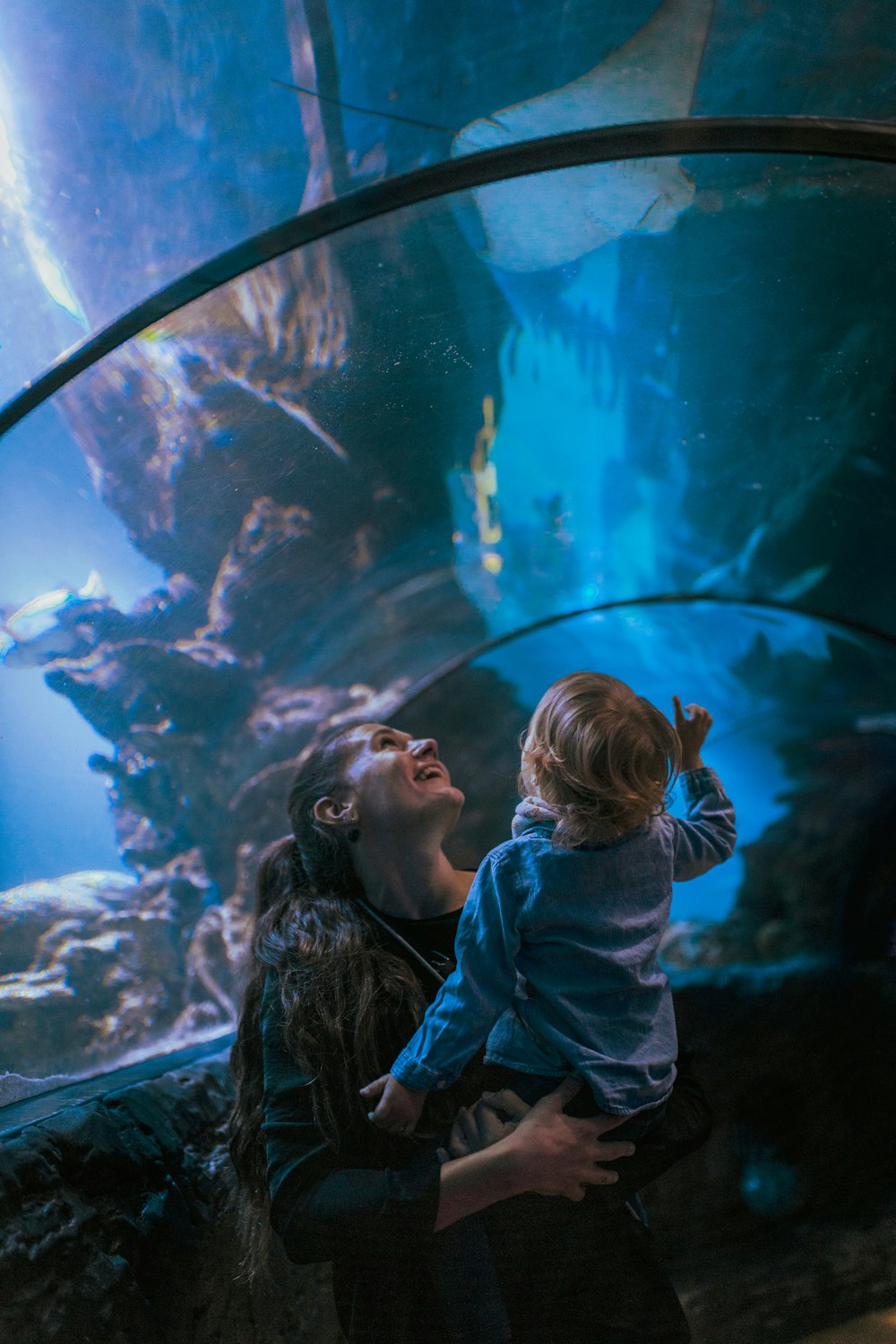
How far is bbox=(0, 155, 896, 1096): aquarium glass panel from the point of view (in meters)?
1.59

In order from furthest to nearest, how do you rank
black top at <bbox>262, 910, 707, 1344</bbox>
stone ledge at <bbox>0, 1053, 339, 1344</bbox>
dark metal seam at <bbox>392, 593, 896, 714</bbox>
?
1. dark metal seam at <bbox>392, 593, 896, 714</bbox>
2. stone ledge at <bbox>0, 1053, 339, 1344</bbox>
3. black top at <bbox>262, 910, 707, 1344</bbox>

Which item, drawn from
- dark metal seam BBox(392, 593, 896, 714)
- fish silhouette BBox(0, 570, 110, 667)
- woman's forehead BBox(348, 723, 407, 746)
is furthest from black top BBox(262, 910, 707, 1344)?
dark metal seam BBox(392, 593, 896, 714)

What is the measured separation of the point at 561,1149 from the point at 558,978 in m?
0.18

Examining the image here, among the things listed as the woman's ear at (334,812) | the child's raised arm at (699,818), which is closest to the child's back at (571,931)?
the child's raised arm at (699,818)

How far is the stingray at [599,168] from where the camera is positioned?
1.32 metres

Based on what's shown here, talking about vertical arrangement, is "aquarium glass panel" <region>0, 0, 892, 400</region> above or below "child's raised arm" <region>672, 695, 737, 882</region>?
above

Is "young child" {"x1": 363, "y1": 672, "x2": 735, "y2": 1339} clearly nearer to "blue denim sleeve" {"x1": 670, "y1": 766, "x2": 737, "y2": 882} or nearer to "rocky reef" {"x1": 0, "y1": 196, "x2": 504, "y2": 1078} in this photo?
"blue denim sleeve" {"x1": 670, "y1": 766, "x2": 737, "y2": 882}

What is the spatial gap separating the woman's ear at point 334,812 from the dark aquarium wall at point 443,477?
0.17 m

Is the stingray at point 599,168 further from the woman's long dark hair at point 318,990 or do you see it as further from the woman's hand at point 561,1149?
the woman's hand at point 561,1149

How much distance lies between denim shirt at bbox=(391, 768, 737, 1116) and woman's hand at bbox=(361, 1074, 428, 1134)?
1cm

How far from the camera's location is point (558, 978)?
45.0 inches

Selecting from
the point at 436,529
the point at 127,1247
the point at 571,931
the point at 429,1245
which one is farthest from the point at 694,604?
the point at 127,1247

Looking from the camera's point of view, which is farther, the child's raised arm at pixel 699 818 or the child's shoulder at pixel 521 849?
the child's raised arm at pixel 699 818

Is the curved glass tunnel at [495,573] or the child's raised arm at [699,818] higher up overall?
the curved glass tunnel at [495,573]
